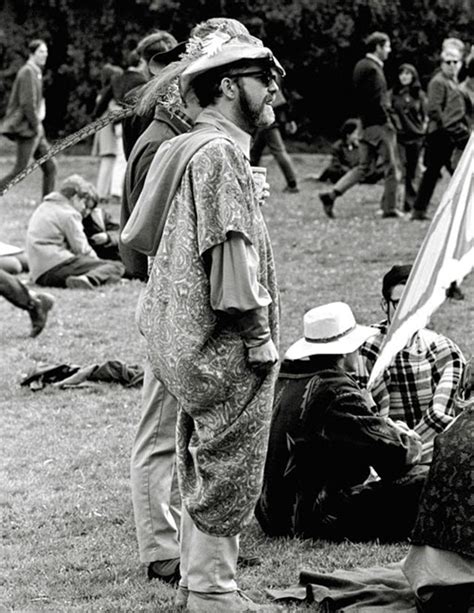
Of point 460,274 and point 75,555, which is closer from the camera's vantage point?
point 460,274

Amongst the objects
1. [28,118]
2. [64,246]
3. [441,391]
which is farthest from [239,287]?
[28,118]

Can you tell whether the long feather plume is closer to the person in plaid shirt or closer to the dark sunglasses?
the dark sunglasses

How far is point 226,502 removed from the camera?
4168 millimetres

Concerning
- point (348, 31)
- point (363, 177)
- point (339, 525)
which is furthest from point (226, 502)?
point (348, 31)

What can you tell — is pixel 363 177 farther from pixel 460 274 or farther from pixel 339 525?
pixel 460 274

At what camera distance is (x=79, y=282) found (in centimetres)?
1114

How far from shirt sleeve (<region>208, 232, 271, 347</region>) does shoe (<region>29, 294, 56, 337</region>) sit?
5.43 m

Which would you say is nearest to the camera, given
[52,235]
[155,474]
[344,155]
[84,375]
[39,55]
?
[155,474]

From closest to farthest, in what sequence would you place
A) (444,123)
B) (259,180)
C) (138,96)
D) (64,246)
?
(259,180) → (138,96) → (64,246) → (444,123)

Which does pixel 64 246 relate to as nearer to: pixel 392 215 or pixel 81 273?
pixel 81 273

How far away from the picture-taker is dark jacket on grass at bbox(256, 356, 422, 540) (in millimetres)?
5066

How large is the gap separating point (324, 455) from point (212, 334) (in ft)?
4.22

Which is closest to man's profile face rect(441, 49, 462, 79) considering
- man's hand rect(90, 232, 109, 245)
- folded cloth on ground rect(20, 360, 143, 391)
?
man's hand rect(90, 232, 109, 245)

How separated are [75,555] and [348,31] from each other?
62.5 ft
